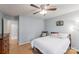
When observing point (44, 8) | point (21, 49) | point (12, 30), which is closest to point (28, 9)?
point (44, 8)

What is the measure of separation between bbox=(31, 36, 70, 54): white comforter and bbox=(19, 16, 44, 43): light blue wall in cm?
12

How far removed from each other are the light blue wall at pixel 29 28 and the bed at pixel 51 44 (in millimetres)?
119

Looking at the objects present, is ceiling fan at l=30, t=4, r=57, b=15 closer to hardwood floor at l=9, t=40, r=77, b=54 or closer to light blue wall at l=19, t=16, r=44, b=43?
light blue wall at l=19, t=16, r=44, b=43

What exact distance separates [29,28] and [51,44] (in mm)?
497

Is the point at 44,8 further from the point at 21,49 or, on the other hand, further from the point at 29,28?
the point at 21,49

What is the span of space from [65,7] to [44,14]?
1.18 ft

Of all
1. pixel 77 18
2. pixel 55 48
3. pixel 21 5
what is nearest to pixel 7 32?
pixel 21 5

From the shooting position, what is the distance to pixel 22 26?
1514 millimetres

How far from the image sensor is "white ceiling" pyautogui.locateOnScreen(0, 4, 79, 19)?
1.28m

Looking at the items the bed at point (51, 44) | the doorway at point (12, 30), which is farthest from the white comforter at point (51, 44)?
the doorway at point (12, 30)

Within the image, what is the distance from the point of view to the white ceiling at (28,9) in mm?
1282

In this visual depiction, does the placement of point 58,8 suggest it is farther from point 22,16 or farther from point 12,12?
point 12,12

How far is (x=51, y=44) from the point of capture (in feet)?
4.66

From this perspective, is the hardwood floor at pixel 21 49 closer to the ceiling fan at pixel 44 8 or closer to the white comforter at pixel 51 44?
the white comforter at pixel 51 44
